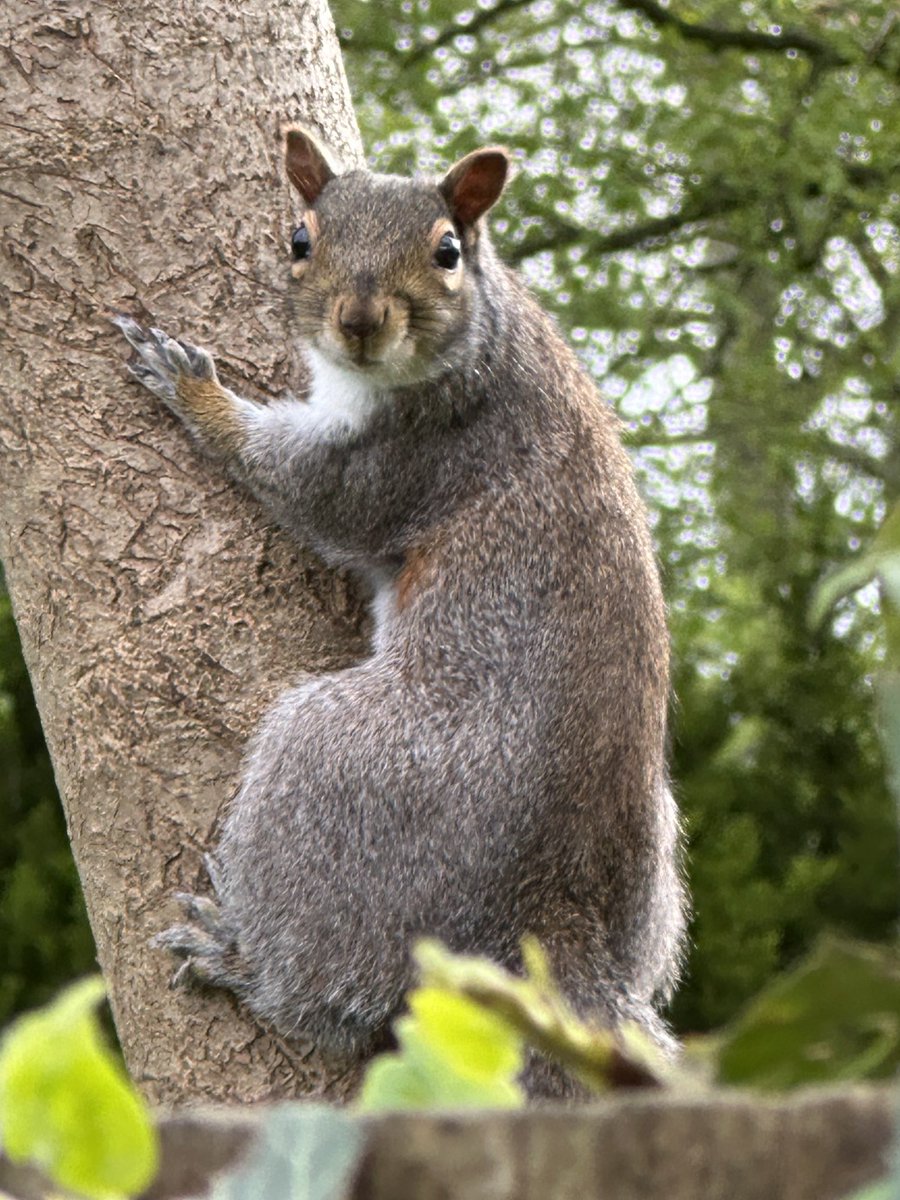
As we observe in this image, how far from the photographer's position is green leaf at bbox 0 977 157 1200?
44 cm

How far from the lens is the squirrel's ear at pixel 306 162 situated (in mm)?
2416

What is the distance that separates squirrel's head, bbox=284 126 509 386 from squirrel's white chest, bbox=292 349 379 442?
4cm

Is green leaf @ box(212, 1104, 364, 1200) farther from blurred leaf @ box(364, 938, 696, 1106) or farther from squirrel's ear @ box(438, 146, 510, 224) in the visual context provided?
squirrel's ear @ box(438, 146, 510, 224)

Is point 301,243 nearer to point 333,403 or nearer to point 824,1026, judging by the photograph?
point 333,403

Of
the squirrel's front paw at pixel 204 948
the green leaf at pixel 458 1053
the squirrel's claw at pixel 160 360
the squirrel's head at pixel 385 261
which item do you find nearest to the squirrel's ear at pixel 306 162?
the squirrel's head at pixel 385 261

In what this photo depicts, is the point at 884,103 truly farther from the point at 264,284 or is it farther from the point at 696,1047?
the point at 696,1047

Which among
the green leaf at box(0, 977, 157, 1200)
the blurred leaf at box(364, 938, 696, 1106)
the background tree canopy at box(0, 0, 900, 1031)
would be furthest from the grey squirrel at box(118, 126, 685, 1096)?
the background tree canopy at box(0, 0, 900, 1031)

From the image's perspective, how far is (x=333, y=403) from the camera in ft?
8.45

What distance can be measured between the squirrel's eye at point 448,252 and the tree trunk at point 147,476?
0.81 feet

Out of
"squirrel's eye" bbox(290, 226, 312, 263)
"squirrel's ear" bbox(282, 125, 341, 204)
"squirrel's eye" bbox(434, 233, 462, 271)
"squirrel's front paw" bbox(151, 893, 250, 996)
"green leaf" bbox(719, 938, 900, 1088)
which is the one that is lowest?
"squirrel's front paw" bbox(151, 893, 250, 996)

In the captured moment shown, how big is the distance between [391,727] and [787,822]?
3918 mm

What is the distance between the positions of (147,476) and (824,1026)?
6.16 feet

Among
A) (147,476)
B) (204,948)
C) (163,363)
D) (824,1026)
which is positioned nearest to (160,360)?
(163,363)

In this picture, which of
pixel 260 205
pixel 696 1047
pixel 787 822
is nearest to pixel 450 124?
pixel 787 822
